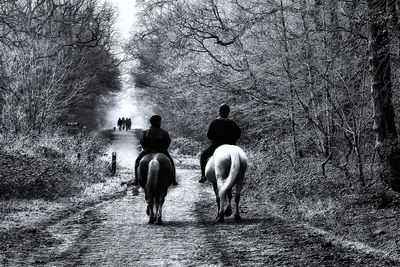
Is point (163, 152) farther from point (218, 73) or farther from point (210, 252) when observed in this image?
point (218, 73)

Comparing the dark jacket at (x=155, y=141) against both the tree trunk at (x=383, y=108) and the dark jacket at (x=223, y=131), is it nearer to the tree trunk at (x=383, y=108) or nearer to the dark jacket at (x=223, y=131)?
the dark jacket at (x=223, y=131)

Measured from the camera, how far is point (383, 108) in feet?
40.4

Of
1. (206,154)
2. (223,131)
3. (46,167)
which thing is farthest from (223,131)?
(46,167)

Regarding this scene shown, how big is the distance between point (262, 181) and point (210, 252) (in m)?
10.1

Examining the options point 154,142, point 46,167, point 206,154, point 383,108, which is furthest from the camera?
point 46,167

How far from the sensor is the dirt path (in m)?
7.66

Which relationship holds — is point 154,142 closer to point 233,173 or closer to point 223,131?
point 223,131

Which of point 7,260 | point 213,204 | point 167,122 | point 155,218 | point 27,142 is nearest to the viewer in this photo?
point 7,260

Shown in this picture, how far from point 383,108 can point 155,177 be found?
16.8 ft

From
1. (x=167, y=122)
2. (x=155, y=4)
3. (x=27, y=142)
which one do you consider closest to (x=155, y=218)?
(x=27, y=142)

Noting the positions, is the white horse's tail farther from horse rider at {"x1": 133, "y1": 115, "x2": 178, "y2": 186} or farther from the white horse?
horse rider at {"x1": 133, "y1": 115, "x2": 178, "y2": 186}

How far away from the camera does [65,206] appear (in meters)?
14.7

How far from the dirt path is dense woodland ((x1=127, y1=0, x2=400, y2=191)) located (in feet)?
10.5

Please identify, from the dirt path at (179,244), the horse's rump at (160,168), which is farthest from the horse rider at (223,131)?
the dirt path at (179,244)
